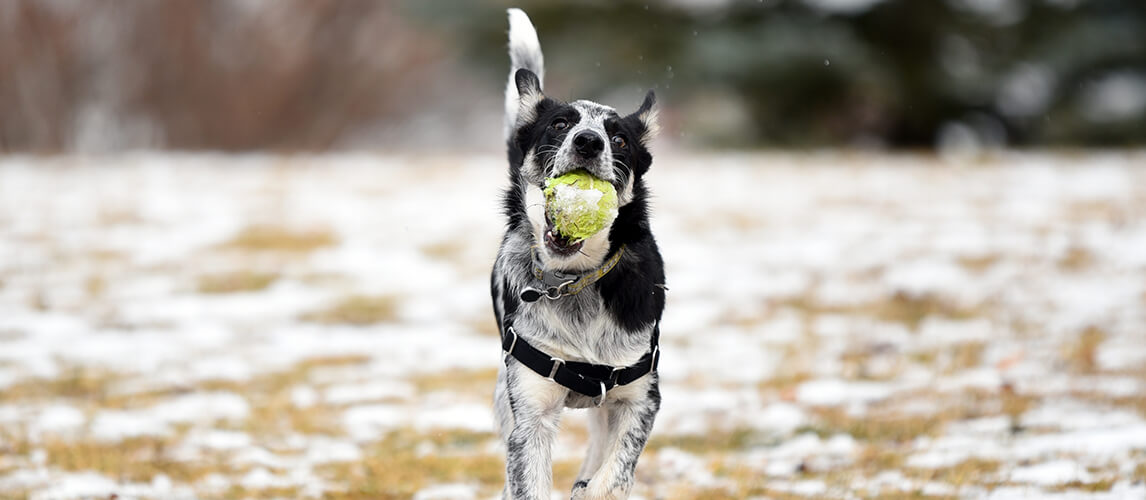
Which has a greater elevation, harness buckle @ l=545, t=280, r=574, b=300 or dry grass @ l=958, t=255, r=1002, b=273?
dry grass @ l=958, t=255, r=1002, b=273

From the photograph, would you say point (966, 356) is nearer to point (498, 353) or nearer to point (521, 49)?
point (498, 353)

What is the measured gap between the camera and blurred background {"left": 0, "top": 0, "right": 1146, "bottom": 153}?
44.8 feet

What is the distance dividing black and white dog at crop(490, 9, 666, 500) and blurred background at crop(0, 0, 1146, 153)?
33.3 ft

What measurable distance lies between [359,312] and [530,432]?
473cm

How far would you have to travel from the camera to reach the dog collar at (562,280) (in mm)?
3279

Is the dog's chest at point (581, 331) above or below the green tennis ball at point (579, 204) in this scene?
below

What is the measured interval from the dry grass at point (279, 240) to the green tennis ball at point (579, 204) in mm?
6583

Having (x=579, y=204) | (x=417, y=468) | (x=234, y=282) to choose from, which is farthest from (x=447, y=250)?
(x=579, y=204)

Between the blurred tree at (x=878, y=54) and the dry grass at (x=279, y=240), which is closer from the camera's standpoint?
the dry grass at (x=279, y=240)

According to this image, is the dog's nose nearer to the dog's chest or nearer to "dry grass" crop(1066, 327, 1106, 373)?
the dog's chest

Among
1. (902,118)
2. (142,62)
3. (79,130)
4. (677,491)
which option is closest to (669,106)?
(902,118)

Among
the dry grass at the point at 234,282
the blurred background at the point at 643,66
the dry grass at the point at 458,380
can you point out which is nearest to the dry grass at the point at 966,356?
the dry grass at the point at 458,380

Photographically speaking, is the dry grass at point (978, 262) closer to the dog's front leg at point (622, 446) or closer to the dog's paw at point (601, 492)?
the dog's front leg at point (622, 446)

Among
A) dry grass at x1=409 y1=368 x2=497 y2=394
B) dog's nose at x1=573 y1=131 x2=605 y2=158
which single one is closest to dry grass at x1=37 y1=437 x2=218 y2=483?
dry grass at x1=409 y1=368 x2=497 y2=394
